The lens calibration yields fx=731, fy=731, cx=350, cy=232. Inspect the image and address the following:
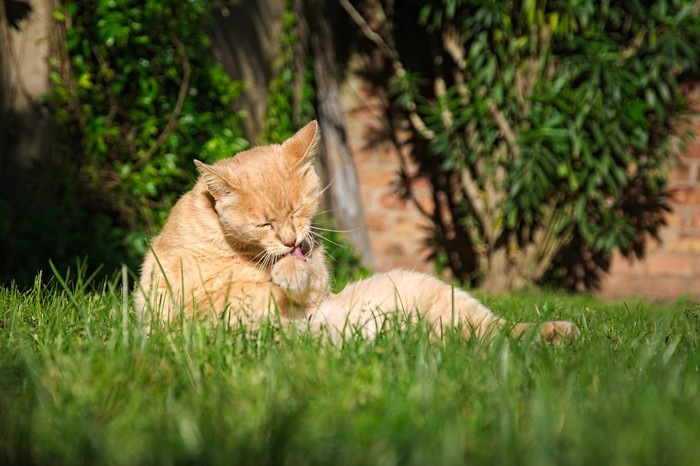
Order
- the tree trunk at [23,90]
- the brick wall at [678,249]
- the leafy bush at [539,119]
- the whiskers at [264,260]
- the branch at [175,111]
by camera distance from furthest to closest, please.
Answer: the brick wall at [678,249] < the leafy bush at [539,119] < the branch at [175,111] < the tree trunk at [23,90] < the whiskers at [264,260]

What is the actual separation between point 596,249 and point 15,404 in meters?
4.69

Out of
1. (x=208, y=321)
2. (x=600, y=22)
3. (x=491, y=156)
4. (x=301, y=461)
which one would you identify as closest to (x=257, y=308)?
(x=208, y=321)

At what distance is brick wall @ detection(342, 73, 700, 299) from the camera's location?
560 cm

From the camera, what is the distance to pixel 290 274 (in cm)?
242

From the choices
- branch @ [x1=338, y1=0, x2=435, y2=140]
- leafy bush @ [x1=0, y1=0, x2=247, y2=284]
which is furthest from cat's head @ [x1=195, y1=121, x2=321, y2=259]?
branch @ [x1=338, y1=0, x2=435, y2=140]

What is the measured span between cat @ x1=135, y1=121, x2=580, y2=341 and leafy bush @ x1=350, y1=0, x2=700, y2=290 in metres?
2.72

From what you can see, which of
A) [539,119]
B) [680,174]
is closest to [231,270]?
[539,119]

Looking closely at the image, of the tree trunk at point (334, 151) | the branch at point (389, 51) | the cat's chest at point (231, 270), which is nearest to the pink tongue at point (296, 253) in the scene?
the cat's chest at point (231, 270)

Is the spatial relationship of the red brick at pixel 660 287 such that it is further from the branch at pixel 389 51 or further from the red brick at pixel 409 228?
the branch at pixel 389 51

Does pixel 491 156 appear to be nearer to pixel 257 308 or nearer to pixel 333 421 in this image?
pixel 257 308

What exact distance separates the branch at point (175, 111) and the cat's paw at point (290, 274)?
7.55 ft

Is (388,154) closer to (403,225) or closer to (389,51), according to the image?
(403,225)

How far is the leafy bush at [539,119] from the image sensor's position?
5.07 m

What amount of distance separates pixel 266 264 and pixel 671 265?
162 inches
